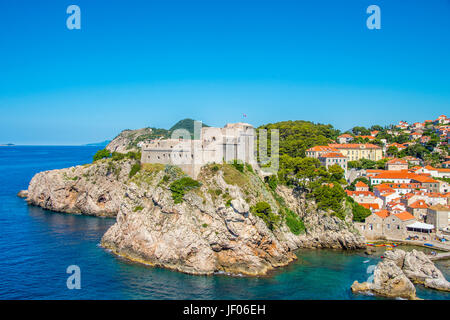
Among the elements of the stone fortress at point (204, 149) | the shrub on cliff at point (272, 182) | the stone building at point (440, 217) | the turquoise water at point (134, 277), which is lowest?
the turquoise water at point (134, 277)

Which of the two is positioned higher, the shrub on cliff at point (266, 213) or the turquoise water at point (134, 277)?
the shrub on cliff at point (266, 213)

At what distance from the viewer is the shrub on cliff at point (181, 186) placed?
112 feet

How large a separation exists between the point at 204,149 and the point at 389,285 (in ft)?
72.2

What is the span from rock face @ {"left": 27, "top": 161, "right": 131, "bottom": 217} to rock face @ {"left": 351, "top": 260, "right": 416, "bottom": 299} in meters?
37.2

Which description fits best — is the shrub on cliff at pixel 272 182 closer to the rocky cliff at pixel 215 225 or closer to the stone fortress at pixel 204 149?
the rocky cliff at pixel 215 225

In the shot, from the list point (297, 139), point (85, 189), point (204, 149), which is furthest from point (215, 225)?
point (297, 139)

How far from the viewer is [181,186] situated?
34.5 meters

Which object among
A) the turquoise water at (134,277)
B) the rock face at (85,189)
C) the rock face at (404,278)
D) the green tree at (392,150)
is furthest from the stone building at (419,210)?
the rock face at (85,189)

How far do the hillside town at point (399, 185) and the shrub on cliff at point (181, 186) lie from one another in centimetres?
2031

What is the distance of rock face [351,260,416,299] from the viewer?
26.4 metres

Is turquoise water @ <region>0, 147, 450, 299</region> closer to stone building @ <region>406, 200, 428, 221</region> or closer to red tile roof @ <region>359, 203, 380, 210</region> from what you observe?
stone building @ <region>406, 200, 428, 221</region>

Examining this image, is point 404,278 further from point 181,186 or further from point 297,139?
point 297,139

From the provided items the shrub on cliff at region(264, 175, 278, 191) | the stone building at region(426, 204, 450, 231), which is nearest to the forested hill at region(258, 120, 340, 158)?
the shrub on cliff at region(264, 175, 278, 191)

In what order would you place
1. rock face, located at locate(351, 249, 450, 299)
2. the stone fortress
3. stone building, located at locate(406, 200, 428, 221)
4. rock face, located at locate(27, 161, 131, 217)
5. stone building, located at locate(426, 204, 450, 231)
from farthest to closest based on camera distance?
rock face, located at locate(27, 161, 131, 217), stone building, located at locate(406, 200, 428, 221), stone building, located at locate(426, 204, 450, 231), the stone fortress, rock face, located at locate(351, 249, 450, 299)
